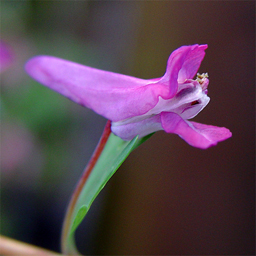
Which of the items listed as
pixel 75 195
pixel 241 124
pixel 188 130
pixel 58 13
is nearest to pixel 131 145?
pixel 188 130

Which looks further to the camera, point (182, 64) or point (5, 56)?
point (5, 56)

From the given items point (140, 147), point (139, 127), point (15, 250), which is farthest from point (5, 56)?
point (139, 127)

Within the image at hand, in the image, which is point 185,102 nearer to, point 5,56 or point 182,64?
point 182,64

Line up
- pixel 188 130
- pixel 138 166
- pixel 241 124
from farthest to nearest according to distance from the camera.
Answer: pixel 138 166 < pixel 241 124 < pixel 188 130

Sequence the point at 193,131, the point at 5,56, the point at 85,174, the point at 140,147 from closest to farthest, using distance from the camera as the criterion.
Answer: the point at 193,131 → the point at 85,174 → the point at 5,56 → the point at 140,147

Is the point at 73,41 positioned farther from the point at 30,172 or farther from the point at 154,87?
the point at 154,87
